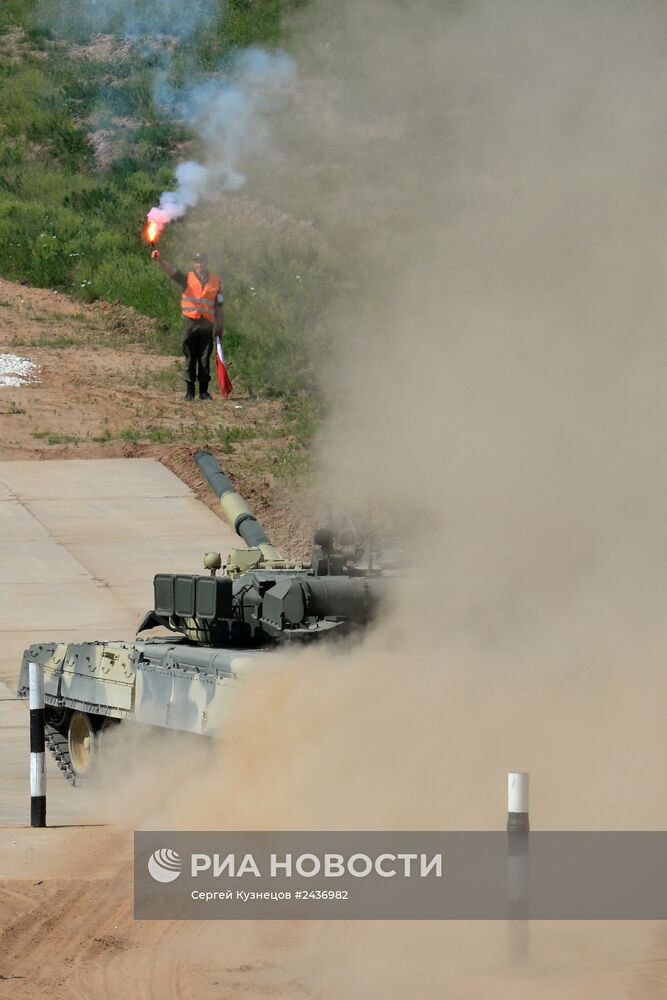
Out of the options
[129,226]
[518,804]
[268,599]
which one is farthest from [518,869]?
[129,226]

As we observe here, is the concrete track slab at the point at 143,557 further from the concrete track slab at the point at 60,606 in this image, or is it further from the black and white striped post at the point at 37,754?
the black and white striped post at the point at 37,754

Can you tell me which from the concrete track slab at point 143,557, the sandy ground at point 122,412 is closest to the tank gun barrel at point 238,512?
the concrete track slab at point 143,557

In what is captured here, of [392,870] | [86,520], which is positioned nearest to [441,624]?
[392,870]

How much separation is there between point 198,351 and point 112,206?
6453 mm

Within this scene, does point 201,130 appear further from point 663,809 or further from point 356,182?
point 663,809

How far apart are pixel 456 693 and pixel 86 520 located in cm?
841

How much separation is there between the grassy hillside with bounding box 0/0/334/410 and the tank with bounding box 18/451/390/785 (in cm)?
806

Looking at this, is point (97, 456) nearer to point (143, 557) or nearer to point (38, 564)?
point (143, 557)

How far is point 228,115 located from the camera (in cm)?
1780

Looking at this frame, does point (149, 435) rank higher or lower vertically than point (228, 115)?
lower

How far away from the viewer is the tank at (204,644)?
9766 mm

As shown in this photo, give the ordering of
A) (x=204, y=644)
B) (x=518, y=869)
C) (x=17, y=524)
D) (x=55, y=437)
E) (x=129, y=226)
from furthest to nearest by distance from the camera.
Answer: (x=129, y=226) < (x=55, y=437) < (x=17, y=524) < (x=204, y=644) < (x=518, y=869)

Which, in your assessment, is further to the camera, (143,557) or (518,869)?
(143,557)

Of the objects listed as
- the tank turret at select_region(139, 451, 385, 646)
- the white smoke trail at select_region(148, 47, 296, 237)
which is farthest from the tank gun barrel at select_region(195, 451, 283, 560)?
the white smoke trail at select_region(148, 47, 296, 237)
